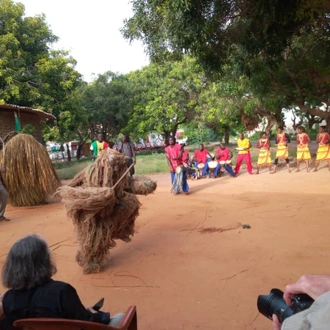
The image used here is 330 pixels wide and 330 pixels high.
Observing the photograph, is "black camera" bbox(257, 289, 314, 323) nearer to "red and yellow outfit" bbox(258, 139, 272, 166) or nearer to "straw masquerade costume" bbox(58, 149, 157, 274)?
"straw masquerade costume" bbox(58, 149, 157, 274)

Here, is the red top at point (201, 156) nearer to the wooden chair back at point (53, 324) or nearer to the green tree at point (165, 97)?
the wooden chair back at point (53, 324)

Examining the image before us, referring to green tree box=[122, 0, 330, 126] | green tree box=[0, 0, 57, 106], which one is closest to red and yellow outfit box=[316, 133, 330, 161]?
green tree box=[122, 0, 330, 126]

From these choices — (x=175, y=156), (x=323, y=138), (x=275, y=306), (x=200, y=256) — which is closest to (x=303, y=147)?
(x=323, y=138)

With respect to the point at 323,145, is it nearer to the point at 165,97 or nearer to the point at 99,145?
the point at 99,145

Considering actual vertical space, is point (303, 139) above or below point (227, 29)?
below

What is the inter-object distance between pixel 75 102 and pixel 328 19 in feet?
46.8

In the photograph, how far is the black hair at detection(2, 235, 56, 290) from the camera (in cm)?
197

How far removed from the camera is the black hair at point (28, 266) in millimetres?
1968

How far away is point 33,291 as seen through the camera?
1.96m

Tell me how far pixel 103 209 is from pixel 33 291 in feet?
6.37

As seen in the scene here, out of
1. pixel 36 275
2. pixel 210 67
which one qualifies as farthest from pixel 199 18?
pixel 36 275

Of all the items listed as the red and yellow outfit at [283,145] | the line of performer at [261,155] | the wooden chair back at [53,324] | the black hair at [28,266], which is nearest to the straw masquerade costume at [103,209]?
the black hair at [28,266]

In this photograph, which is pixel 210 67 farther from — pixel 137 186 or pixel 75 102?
pixel 75 102

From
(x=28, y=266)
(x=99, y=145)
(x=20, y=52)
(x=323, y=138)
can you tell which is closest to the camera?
(x=28, y=266)
